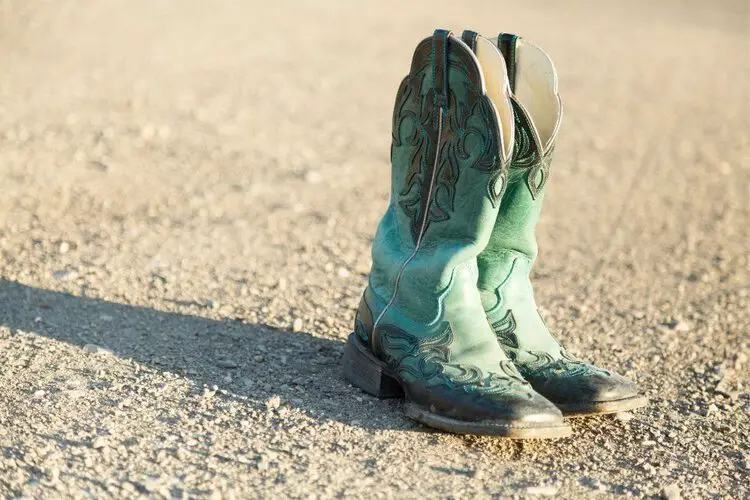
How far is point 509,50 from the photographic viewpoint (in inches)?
110

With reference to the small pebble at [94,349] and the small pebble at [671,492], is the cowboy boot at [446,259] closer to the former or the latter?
the small pebble at [671,492]

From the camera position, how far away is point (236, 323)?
11.4 feet

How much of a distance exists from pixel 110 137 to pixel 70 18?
3.50m

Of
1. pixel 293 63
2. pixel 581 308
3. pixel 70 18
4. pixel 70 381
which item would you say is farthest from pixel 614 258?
pixel 70 18

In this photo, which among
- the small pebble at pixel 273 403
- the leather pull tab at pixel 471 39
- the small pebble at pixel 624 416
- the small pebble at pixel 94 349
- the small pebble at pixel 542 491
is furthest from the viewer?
the small pebble at pixel 94 349

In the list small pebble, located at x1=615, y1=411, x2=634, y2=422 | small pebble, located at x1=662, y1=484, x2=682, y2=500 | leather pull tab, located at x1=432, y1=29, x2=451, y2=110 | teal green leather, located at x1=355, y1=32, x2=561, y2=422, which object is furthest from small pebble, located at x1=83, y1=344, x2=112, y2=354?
small pebble, located at x1=662, y1=484, x2=682, y2=500

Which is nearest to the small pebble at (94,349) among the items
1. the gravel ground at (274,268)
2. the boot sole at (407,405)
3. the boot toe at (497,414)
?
the gravel ground at (274,268)

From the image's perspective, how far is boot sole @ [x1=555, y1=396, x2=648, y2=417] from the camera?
2762 mm

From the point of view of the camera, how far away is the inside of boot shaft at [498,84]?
8.66 ft

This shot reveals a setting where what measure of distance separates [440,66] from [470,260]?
511 mm

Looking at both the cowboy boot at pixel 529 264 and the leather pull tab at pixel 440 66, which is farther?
the cowboy boot at pixel 529 264

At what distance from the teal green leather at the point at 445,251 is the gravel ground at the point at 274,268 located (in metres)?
0.15

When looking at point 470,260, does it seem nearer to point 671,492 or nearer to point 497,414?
point 497,414

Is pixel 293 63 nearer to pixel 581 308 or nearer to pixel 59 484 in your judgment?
pixel 581 308
